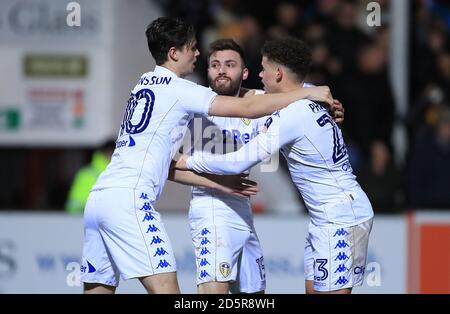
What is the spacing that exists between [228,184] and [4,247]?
14.4 feet

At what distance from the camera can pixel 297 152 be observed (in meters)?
6.88

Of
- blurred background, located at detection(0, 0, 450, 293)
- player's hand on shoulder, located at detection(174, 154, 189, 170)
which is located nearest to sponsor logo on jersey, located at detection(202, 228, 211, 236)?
player's hand on shoulder, located at detection(174, 154, 189, 170)

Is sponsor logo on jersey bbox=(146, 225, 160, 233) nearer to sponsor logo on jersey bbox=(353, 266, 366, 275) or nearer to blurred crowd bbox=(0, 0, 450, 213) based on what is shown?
sponsor logo on jersey bbox=(353, 266, 366, 275)

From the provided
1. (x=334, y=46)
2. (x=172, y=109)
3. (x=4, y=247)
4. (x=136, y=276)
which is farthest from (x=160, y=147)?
(x=334, y=46)

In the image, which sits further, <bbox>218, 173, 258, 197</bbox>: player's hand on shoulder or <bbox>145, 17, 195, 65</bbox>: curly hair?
<bbox>218, 173, 258, 197</bbox>: player's hand on shoulder

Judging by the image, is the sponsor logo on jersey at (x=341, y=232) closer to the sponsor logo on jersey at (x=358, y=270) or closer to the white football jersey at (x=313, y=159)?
the white football jersey at (x=313, y=159)

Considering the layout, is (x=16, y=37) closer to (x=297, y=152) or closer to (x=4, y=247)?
(x=4, y=247)

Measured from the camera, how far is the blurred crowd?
38.1 ft

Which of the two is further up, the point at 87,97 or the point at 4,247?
the point at 87,97

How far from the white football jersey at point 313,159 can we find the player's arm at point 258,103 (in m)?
0.04

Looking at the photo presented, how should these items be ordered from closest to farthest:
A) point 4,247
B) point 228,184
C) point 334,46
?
point 228,184
point 4,247
point 334,46

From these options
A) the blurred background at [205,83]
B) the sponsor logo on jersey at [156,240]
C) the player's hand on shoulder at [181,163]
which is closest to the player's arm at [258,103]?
the player's hand on shoulder at [181,163]

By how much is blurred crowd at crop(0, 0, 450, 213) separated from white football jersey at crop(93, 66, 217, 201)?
3992mm

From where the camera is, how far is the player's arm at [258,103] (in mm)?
6797
